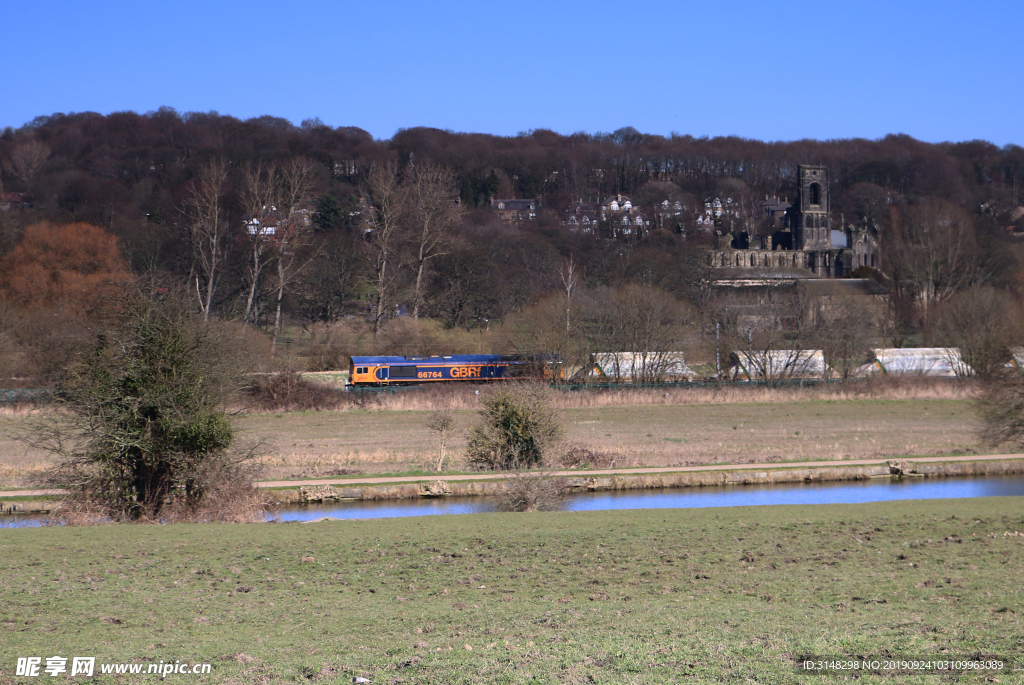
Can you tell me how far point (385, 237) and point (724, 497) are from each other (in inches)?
1843

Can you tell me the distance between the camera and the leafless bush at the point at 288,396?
42.1m

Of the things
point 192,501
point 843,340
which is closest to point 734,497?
point 192,501

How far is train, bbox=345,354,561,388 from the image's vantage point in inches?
1909

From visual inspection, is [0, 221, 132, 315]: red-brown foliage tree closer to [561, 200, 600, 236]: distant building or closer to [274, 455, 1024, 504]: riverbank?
[274, 455, 1024, 504]: riverbank

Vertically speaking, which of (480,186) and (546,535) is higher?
(480,186)

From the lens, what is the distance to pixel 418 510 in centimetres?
2050

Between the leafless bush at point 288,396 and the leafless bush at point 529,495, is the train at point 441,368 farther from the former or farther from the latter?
the leafless bush at point 529,495

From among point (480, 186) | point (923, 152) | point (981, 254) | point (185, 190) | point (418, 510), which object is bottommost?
point (418, 510)

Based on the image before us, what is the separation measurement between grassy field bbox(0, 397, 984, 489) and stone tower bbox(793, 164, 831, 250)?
106685 millimetres

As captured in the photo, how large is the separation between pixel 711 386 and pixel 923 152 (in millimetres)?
162140

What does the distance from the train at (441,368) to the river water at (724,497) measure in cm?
2471

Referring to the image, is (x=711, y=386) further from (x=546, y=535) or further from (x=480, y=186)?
(x=480, y=186)


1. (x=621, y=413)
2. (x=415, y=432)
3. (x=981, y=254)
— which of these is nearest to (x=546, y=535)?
(x=415, y=432)

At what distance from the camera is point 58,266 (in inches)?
2467
